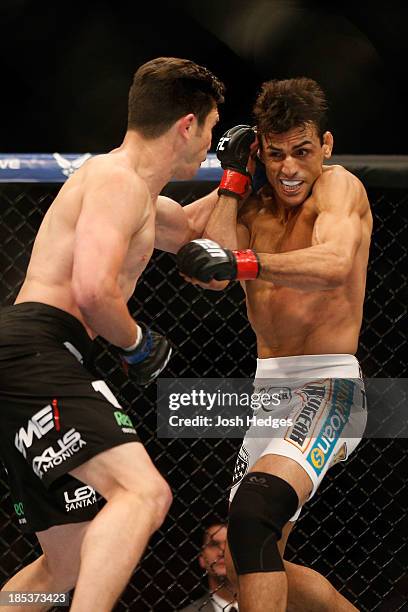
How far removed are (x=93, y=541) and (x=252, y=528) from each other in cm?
51

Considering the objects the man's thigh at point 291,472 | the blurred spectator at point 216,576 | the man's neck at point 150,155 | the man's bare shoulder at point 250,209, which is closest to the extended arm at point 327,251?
the man's bare shoulder at point 250,209

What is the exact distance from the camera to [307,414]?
2.19 meters

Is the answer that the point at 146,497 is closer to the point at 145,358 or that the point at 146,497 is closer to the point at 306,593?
the point at 145,358

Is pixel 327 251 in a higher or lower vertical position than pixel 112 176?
lower

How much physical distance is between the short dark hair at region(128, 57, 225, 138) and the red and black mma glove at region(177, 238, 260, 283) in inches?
11.5

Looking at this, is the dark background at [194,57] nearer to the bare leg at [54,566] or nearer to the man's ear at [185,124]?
the man's ear at [185,124]

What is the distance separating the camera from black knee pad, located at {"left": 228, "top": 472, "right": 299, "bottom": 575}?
6.50ft

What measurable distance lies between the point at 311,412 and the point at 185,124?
0.78m

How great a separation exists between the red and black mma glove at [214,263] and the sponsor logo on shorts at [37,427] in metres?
0.50

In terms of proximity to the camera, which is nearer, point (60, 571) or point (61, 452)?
point (61, 452)

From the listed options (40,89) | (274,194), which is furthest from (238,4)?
(274,194)

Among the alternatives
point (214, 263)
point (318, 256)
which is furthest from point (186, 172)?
point (318, 256)

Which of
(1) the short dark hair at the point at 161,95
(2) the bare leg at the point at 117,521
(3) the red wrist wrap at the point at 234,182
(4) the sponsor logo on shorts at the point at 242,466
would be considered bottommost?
(4) the sponsor logo on shorts at the point at 242,466

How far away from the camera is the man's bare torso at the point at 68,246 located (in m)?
1.90
